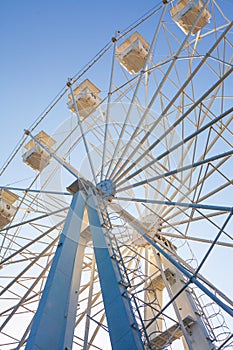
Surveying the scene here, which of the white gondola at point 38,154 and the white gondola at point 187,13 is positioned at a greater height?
the white gondola at point 187,13

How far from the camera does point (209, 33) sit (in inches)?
595

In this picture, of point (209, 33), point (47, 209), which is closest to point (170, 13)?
point (209, 33)

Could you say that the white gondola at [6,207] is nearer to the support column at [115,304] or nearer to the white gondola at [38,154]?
the white gondola at [38,154]

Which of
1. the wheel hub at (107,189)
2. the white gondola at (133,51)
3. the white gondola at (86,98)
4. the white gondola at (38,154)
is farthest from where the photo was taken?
the white gondola at (86,98)

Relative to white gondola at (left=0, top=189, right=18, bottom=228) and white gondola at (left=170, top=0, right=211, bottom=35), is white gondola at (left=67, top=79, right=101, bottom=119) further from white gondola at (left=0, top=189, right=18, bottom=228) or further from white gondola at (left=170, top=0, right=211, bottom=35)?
white gondola at (left=0, top=189, right=18, bottom=228)

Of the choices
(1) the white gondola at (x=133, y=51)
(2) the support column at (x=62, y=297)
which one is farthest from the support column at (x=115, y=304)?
(1) the white gondola at (x=133, y=51)

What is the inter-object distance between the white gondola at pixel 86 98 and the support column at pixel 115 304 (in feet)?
28.8

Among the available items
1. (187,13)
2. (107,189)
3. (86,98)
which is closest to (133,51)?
(187,13)

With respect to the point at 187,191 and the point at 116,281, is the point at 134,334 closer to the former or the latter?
the point at 116,281

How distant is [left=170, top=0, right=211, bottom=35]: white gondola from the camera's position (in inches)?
571

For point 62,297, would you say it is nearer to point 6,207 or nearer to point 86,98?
point 6,207

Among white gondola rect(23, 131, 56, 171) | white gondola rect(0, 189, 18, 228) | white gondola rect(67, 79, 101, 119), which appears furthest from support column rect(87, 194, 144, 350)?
white gondola rect(67, 79, 101, 119)

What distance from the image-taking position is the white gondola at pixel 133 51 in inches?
632

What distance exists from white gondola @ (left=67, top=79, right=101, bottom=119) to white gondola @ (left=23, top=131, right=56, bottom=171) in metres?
1.67
